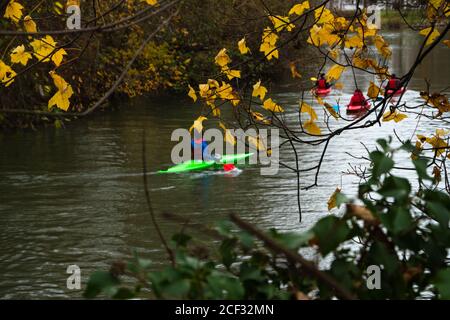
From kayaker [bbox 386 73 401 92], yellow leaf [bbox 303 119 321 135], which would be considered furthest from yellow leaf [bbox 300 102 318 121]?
kayaker [bbox 386 73 401 92]

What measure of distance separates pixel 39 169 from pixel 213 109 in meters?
12.2

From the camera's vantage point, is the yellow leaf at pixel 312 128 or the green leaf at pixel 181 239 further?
the yellow leaf at pixel 312 128

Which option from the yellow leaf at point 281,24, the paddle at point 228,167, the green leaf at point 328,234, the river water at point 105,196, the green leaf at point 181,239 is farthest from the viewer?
the paddle at point 228,167

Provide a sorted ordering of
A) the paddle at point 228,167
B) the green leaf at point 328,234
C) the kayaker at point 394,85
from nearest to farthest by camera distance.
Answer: the green leaf at point 328,234
the kayaker at point 394,85
the paddle at point 228,167

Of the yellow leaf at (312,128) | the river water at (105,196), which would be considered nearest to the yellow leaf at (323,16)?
the yellow leaf at (312,128)

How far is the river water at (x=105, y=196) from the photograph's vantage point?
11.1 m

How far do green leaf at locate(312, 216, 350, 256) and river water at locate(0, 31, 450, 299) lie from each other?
5.30 m

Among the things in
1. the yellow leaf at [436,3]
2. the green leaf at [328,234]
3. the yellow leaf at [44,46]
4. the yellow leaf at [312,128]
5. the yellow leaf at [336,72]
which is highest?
the yellow leaf at [436,3]

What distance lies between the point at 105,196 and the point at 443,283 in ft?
40.6

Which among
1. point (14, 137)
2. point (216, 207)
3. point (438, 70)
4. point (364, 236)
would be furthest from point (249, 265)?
point (438, 70)

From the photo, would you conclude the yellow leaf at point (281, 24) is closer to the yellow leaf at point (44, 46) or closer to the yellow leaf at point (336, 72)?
the yellow leaf at point (336, 72)

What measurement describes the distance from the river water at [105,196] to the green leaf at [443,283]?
5308mm

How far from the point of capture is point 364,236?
273 cm
